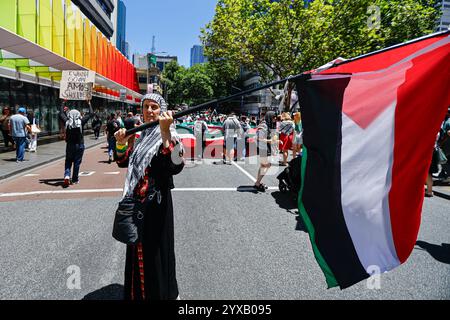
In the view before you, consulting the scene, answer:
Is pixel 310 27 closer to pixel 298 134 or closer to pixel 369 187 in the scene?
pixel 298 134

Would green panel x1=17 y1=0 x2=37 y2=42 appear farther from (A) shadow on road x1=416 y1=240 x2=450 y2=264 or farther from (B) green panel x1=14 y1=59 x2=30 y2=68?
(A) shadow on road x1=416 y1=240 x2=450 y2=264

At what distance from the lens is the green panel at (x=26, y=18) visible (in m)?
12.6

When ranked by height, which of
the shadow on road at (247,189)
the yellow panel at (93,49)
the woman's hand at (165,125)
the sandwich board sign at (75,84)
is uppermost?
the yellow panel at (93,49)

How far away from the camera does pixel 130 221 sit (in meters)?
2.54

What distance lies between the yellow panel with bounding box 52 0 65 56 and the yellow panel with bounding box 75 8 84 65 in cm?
166

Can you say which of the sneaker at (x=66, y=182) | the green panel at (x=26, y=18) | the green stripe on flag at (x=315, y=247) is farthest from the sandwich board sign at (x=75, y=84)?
the green stripe on flag at (x=315, y=247)

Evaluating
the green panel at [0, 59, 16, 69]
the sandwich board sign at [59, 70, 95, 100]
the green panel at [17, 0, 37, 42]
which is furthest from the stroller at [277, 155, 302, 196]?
the green panel at [0, 59, 16, 69]

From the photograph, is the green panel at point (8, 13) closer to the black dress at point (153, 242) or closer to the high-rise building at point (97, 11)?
the black dress at point (153, 242)

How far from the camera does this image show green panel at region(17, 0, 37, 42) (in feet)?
41.5

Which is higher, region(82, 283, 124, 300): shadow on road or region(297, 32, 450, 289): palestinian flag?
region(297, 32, 450, 289): palestinian flag

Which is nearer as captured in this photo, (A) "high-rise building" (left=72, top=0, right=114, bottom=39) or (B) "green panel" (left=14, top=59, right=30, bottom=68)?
(B) "green panel" (left=14, top=59, right=30, bottom=68)

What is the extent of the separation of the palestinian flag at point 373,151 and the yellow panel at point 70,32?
17597mm

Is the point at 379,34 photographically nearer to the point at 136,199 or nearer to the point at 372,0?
the point at 372,0
